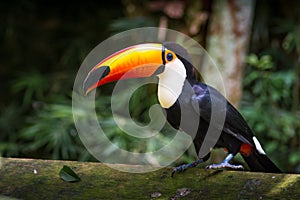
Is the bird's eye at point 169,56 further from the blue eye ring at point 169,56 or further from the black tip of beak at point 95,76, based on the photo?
the black tip of beak at point 95,76

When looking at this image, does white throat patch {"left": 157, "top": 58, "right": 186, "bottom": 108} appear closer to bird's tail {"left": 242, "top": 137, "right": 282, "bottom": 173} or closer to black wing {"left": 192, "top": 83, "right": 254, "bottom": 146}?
black wing {"left": 192, "top": 83, "right": 254, "bottom": 146}

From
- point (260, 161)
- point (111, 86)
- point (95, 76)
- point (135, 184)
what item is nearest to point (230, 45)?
point (111, 86)

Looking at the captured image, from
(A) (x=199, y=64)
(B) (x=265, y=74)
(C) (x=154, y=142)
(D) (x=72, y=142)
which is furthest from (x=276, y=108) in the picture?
(D) (x=72, y=142)

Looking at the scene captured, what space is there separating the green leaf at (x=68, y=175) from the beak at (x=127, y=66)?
285 mm

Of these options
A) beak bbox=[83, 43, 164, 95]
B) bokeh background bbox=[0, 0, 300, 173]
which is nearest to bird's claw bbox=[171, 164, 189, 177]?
beak bbox=[83, 43, 164, 95]

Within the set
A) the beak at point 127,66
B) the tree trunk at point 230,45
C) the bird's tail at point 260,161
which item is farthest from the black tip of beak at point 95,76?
the tree trunk at point 230,45

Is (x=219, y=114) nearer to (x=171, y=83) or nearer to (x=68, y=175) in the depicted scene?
(x=171, y=83)

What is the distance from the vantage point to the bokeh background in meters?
3.48

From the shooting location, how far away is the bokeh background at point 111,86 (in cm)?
348

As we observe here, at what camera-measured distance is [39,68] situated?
16.5 ft

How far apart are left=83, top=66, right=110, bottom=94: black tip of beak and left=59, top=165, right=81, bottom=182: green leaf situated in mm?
287

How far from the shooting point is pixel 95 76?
1929 millimetres

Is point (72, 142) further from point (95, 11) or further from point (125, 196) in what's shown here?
point (125, 196)

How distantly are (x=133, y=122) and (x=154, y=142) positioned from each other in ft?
0.62
